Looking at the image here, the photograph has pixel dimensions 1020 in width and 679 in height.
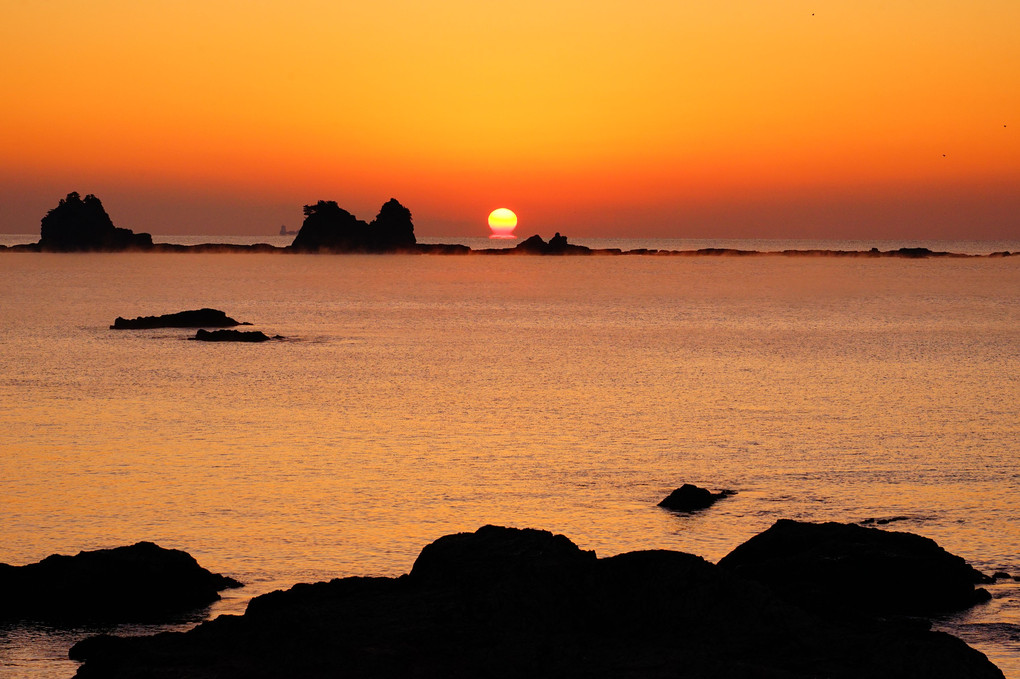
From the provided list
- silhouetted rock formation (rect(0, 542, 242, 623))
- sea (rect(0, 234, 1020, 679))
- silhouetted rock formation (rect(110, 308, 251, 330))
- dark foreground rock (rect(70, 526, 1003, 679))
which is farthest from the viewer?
silhouetted rock formation (rect(110, 308, 251, 330))

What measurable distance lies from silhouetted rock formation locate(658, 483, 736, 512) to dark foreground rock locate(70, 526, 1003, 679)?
10667 millimetres

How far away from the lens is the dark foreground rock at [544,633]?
1214cm

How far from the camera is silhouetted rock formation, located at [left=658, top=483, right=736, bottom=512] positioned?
82.3 feet

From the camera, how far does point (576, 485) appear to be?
28.1 meters

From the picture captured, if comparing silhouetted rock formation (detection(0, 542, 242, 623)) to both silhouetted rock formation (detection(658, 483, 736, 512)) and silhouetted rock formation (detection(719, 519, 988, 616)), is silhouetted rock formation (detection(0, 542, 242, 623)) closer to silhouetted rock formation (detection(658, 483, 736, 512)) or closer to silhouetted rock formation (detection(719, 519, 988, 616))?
silhouetted rock formation (detection(719, 519, 988, 616))

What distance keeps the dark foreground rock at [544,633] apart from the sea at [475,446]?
9.61 ft

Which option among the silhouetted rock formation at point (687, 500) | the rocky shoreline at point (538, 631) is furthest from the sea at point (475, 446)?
the rocky shoreline at point (538, 631)

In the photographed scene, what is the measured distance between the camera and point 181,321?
83.4 meters

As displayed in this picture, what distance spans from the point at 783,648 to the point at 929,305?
122 meters

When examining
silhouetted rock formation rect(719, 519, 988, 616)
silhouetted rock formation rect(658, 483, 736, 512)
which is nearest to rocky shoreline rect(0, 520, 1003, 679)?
silhouetted rock formation rect(719, 519, 988, 616)

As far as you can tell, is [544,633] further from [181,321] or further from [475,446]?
[181,321]

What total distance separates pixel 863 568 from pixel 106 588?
1078 cm

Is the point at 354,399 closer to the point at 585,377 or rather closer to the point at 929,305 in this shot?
the point at 585,377

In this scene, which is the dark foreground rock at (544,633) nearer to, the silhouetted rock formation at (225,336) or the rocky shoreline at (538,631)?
the rocky shoreline at (538,631)
